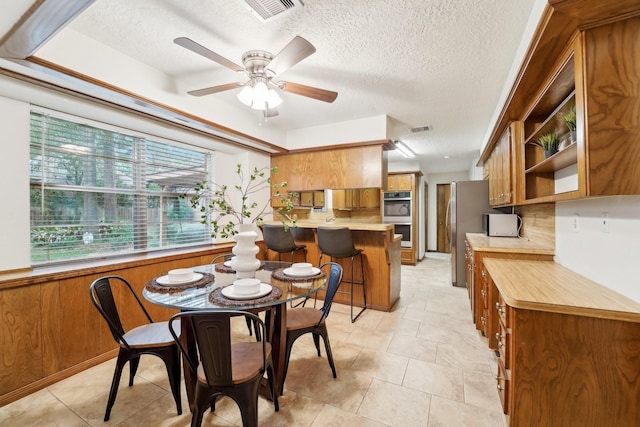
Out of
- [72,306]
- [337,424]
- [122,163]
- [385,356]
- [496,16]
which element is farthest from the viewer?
[122,163]

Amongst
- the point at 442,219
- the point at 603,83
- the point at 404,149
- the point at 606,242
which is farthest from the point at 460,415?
the point at 442,219

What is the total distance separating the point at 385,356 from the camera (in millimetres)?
2287

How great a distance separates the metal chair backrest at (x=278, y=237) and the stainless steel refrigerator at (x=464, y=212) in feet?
8.63

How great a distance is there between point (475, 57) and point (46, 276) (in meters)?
3.67

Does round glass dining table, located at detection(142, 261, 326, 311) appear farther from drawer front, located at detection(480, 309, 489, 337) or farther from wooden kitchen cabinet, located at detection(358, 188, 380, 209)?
wooden kitchen cabinet, located at detection(358, 188, 380, 209)

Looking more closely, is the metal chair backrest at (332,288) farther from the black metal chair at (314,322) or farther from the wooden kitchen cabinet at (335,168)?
the wooden kitchen cabinet at (335,168)

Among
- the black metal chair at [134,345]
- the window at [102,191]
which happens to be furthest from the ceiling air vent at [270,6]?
the window at [102,191]

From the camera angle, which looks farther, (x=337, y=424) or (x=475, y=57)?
(x=475, y=57)

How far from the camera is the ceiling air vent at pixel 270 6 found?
1.53m

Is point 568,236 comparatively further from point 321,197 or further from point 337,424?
point 321,197

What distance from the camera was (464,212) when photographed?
4137 mm

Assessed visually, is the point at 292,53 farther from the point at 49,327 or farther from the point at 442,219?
the point at 442,219

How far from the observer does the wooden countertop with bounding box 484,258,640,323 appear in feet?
3.91

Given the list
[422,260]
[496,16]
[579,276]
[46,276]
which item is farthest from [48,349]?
[422,260]
